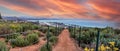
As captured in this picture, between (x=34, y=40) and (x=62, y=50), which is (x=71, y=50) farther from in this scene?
(x=34, y=40)

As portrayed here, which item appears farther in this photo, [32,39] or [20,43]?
[32,39]

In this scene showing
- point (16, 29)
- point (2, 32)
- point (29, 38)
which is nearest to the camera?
point (29, 38)

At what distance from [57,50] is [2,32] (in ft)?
44.8

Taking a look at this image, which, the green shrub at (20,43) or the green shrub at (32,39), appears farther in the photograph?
the green shrub at (32,39)

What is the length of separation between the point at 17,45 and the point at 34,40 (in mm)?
2036

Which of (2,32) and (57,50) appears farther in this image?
(2,32)

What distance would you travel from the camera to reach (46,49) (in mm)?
12195

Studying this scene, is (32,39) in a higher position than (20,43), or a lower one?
higher

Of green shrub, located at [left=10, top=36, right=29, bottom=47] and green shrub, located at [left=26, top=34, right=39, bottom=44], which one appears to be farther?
green shrub, located at [left=26, top=34, right=39, bottom=44]

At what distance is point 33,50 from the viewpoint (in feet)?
49.3

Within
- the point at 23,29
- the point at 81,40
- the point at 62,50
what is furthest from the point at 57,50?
the point at 23,29

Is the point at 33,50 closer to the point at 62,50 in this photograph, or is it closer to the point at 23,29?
the point at 62,50

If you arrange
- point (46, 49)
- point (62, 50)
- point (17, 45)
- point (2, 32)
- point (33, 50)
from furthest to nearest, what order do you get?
1. point (2, 32)
2. point (17, 45)
3. point (33, 50)
4. point (62, 50)
5. point (46, 49)

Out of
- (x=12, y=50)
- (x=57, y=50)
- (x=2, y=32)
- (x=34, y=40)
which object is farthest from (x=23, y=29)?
(x=57, y=50)
